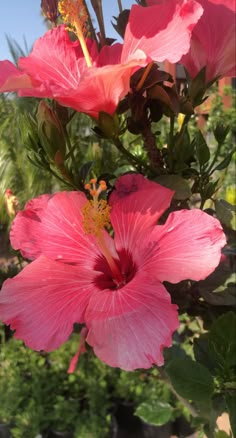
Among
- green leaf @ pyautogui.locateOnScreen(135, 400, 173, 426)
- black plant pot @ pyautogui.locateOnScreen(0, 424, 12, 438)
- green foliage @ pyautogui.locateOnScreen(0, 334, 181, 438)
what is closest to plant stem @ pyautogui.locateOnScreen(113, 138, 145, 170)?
green leaf @ pyautogui.locateOnScreen(135, 400, 173, 426)

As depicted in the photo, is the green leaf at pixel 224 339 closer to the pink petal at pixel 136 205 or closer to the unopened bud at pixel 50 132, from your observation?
the pink petal at pixel 136 205

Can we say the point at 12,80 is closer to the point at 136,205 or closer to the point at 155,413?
the point at 136,205

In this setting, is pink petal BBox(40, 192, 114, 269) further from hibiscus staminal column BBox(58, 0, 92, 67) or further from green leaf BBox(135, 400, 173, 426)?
green leaf BBox(135, 400, 173, 426)

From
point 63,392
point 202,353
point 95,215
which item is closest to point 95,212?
point 95,215

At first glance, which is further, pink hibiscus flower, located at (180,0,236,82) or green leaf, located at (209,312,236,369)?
green leaf, located at (209,312,236,369)

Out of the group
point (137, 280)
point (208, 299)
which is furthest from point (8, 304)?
point (208, 299)

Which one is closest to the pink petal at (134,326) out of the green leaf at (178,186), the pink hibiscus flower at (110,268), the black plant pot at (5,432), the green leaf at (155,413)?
the pink hibiscus flower at (110,268)
